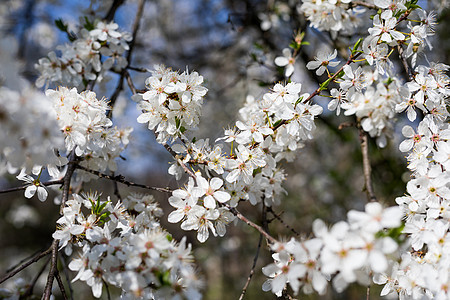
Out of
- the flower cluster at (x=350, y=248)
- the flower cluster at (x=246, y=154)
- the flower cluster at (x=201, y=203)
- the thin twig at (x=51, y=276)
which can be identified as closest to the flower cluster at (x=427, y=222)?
the flower cluster at (x=350, y=248)

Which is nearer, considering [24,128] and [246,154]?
[24,128]

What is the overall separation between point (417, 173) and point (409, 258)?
0.40 m

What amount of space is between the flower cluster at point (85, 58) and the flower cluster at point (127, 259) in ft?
2.75

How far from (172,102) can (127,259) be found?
0.71m

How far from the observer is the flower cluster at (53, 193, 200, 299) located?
1.23 m

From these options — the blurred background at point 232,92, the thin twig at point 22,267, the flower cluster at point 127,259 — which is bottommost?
the blurred background at point 232,92

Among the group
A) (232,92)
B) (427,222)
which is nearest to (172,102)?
(427,222)

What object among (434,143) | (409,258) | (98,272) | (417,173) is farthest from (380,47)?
(98,272)

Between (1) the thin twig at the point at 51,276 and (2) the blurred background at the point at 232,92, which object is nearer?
(1) the thin twig at the point at 51,276

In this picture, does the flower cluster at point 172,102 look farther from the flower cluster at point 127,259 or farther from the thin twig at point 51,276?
the thin twig at point 51,276

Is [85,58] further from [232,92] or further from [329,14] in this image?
[232,92]

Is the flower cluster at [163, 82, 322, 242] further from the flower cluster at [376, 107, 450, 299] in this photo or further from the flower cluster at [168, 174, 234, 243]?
the flower cluster at [376, 107, 450, 299]

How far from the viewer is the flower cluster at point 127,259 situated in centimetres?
123

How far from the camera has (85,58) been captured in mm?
2070
